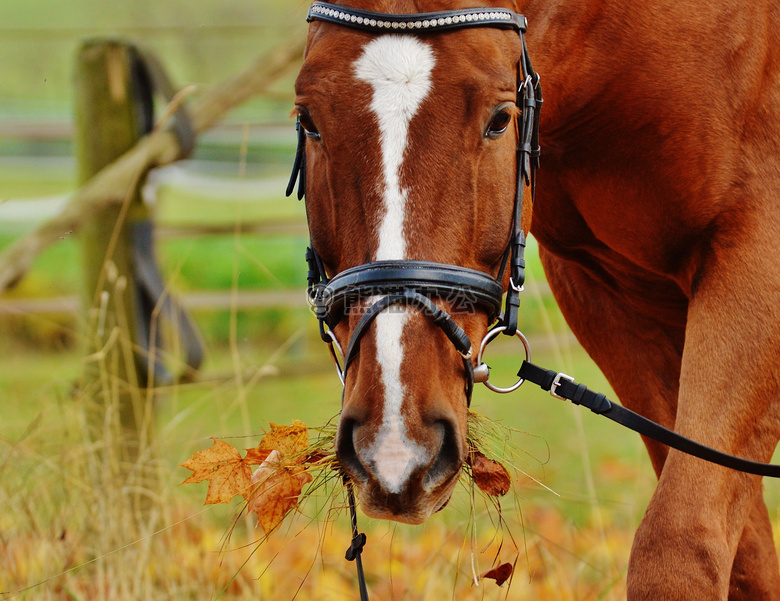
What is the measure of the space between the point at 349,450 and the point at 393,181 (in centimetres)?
47

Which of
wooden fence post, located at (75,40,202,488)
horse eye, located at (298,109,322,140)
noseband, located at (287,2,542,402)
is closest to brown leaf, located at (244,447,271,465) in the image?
noseband, located at (287,2,542,402)

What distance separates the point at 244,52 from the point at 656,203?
25.3 ft

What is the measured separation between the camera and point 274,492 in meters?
1.78

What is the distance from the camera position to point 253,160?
10359 millimetres

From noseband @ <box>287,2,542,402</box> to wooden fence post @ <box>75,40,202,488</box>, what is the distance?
1810 millimetres

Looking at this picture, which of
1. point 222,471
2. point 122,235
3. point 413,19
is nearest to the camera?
point 413,19

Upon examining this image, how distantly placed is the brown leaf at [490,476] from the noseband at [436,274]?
Answer: 0.27 meters

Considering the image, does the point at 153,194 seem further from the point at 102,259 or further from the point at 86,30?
the point at 86,30

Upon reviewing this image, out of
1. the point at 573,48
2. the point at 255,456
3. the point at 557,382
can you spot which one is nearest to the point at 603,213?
the point at 573,48

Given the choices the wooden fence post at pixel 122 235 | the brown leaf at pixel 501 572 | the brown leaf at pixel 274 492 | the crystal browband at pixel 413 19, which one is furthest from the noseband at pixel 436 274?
the wooden fence post at pixel 122 235

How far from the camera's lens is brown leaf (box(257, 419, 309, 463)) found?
1779mm

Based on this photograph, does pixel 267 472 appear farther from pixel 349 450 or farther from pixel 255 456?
pixel 349 450

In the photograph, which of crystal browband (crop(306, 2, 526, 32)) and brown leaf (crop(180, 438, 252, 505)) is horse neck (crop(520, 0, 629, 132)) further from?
brown leaf (crop(180, 438, 252, 505))

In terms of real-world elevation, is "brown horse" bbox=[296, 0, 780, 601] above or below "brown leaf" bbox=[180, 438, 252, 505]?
above
